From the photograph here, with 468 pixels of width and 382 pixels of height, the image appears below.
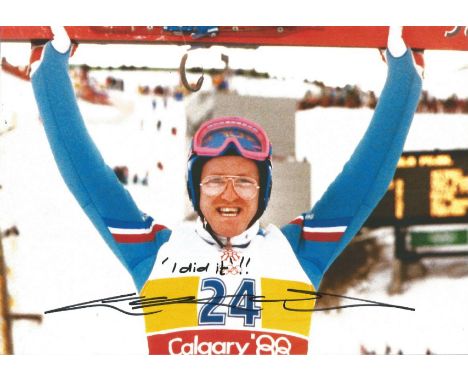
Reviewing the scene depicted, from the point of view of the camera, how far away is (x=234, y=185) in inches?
126

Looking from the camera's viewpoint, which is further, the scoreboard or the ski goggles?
the scoreboard

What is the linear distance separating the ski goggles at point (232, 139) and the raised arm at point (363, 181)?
330mm

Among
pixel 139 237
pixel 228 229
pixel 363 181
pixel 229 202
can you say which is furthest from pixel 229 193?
pixel 363 181

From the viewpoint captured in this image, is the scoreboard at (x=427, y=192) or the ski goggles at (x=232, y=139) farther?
the scoreboard at (x=427, y=192)

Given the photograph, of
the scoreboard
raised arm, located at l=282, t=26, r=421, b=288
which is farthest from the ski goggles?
the scoreboard

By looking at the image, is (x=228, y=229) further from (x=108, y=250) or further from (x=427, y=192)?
(x=427, y=192)

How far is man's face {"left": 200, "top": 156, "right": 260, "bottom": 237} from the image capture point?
3.20 metres

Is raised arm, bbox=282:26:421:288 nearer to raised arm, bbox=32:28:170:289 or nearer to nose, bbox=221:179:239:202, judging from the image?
nose, bbox=221:179:239:202

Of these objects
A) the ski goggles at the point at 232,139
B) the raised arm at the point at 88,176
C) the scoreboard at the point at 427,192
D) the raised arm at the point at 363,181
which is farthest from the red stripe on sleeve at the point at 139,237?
the scoreboard at the point at 427,192

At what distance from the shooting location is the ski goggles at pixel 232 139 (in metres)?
3.18
